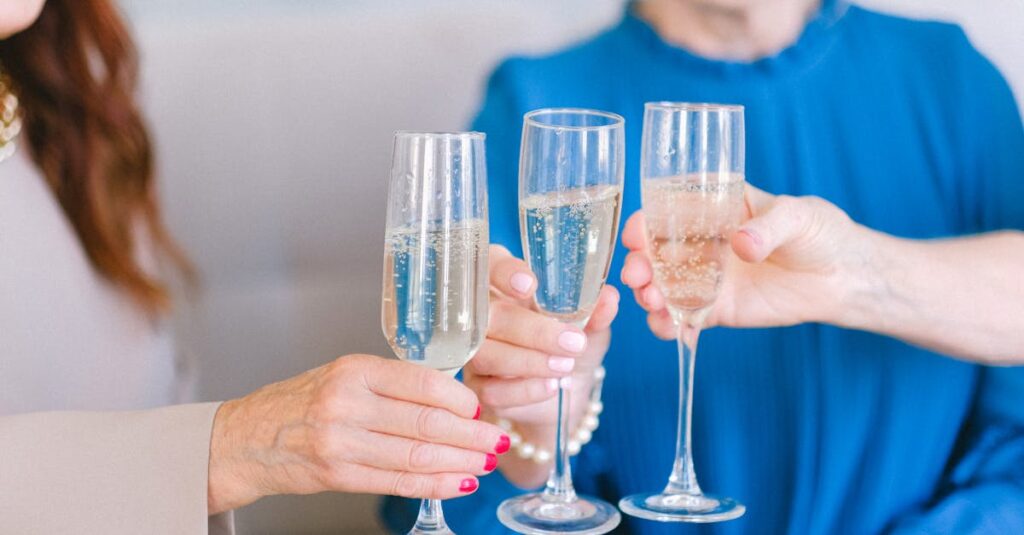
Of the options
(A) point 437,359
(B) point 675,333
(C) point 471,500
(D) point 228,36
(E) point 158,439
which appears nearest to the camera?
(A) point 437,359

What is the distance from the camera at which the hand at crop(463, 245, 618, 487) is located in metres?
1.34

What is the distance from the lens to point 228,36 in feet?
6.10

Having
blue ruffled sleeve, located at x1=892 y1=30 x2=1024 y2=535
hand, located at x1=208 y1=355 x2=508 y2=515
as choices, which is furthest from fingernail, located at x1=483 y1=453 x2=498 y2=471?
blue ruffled sleeve, located at x1=892 y1=30 x2=1024 y2=535

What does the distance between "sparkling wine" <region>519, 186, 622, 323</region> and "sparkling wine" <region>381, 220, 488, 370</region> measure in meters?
0.11

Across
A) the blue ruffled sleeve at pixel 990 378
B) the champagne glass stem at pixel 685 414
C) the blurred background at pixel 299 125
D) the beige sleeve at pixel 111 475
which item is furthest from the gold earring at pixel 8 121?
the blue ruffled sleeve at pixel 990 378

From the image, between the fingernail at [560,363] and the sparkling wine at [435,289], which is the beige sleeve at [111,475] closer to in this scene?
the sparkling wine at [435,289]

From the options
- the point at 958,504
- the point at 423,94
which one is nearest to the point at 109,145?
the point at 423,94

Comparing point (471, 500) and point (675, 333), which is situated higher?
point (675, 333)

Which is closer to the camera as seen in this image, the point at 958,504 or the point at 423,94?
the point at 958,504

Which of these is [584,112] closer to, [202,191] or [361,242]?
[361,242]

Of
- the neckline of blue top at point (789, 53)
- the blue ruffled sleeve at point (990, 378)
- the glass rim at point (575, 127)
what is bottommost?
the blue ruffled sleeve at point (990, 378)

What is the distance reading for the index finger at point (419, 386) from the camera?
3.78 feet

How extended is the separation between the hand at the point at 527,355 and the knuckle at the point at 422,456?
0.23 metres

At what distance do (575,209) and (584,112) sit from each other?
0.43 feet
